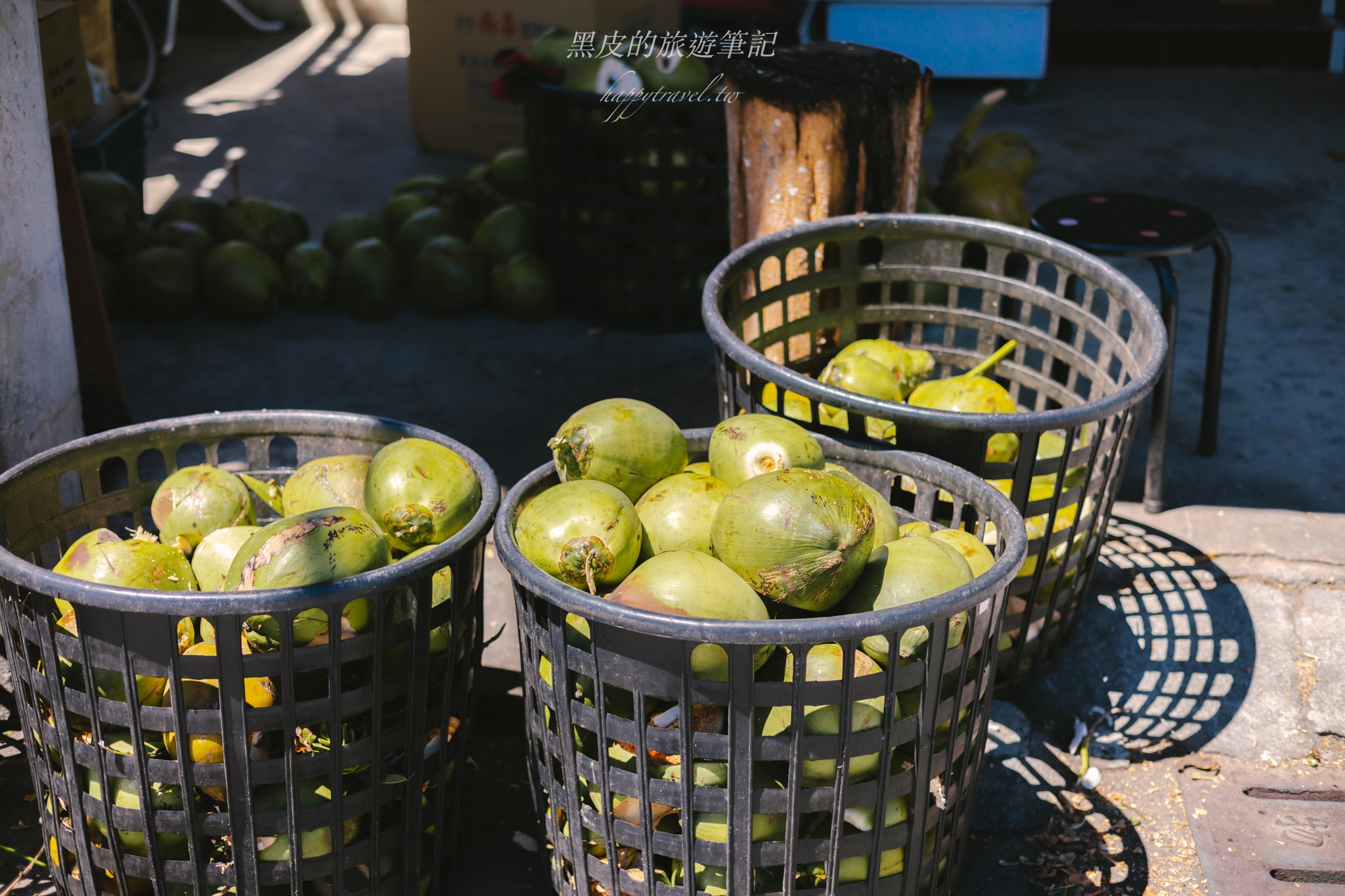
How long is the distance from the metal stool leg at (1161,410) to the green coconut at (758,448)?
1429mm

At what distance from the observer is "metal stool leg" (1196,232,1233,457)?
3209 mm

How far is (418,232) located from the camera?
4590 mm

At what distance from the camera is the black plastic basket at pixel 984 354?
2096 mm

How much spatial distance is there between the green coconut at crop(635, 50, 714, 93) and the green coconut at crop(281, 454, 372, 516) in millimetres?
2257

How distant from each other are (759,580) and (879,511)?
31cm

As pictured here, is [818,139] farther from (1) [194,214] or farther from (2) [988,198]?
(1) [194,214]

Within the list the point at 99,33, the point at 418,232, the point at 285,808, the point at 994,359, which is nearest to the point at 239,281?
the point at 418,232

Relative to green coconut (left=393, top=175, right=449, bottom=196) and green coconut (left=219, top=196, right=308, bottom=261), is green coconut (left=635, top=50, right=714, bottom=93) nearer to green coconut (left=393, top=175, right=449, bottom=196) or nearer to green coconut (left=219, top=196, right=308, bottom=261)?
green coconut (left=393, top=175, right=449, bottom=196)

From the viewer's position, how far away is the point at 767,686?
1472 mm

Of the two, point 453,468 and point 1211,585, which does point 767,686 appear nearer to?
point 453,468

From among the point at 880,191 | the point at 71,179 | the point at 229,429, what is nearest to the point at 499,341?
the point at 71,179

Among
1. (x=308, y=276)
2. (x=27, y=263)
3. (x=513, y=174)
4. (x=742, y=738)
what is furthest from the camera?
(x=513, y=174)

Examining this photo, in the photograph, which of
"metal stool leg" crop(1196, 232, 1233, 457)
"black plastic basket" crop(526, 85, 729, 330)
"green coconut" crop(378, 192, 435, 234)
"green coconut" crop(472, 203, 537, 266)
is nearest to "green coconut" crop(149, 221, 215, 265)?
"green coconut" crop(378, 192, 435, 234)

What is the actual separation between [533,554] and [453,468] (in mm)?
276
